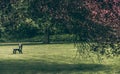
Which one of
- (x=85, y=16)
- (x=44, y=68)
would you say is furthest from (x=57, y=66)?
(x=85, y=16)

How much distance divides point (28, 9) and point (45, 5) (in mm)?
1298

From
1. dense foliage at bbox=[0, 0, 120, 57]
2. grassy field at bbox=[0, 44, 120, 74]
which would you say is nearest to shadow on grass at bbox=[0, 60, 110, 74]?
grassy field at bbox=[0, 44, 120, 74]

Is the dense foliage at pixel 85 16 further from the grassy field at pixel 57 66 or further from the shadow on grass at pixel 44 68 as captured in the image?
the shadow on grass at pixel 44 68

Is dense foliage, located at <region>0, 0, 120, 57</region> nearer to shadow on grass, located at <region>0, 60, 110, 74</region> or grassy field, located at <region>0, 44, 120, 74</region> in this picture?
grassy field, located at <region>0, 44, 120, 74</region>

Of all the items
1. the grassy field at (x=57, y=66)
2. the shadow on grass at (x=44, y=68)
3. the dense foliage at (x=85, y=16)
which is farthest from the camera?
the shadow on grass at (x=44, y=68)

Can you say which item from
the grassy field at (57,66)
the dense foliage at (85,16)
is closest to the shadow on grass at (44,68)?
the grassy field at (57,66)

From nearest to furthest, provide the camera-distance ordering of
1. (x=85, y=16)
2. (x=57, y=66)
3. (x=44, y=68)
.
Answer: (x=85, y=16) < (x=44, y=68) < (x=57, y=66)

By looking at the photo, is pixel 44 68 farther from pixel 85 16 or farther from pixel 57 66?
pixel 85 16

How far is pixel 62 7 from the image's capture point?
67.3 ft

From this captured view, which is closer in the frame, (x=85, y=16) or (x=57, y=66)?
(x=85, y=16)

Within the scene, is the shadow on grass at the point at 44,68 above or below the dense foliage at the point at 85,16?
below

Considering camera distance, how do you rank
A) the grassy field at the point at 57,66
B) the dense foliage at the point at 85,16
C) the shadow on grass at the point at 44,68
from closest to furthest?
the dense foliage at the point at 85,16 → the grassy field at the point at 57,66 → the shadow on grass at the point at 44,68

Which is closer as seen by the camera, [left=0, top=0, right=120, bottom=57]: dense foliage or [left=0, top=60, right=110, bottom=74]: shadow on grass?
[left=0, top=0, right=120, bottom=57]: dense foliage

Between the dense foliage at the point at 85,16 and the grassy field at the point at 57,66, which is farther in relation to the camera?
the grassy field at the point at 57,66
